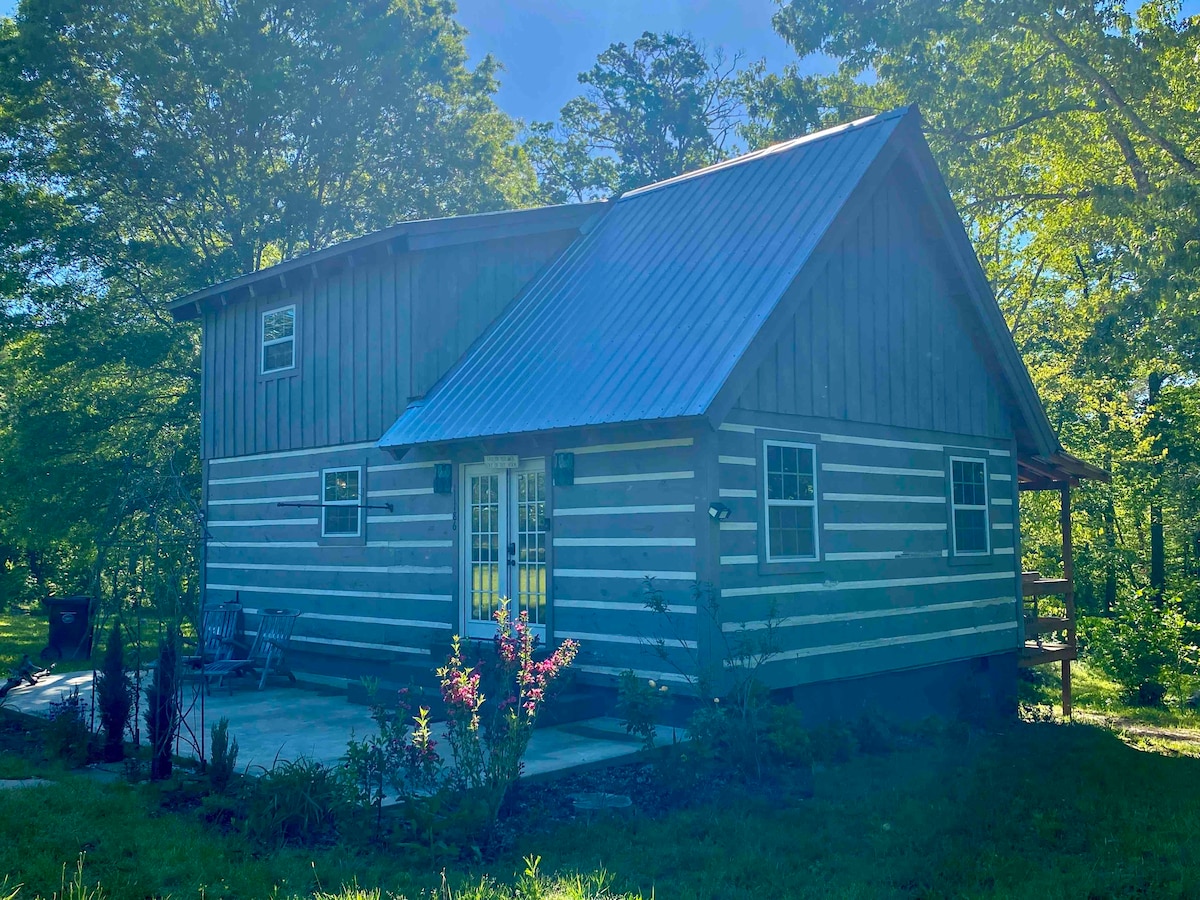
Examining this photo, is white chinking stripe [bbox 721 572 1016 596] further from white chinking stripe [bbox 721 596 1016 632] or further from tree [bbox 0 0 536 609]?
tree [bbox 0 0 536 609]

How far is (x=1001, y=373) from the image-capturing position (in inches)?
561

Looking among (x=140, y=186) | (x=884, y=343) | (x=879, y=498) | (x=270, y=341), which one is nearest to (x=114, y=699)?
(x=270, y=341)

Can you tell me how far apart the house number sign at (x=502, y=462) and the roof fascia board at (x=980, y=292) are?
5.78 meters

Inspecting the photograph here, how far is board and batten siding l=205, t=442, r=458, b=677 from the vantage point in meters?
12.8

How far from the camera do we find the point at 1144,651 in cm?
1730

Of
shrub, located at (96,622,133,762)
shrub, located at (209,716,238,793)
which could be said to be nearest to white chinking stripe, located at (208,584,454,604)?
shrub, located at (96,622,133,762)

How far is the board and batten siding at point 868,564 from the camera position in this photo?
10289 millimetres

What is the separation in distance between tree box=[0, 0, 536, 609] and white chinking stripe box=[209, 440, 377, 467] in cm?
556

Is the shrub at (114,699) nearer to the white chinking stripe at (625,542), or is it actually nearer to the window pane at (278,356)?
the white chinking stripe at (625,542)

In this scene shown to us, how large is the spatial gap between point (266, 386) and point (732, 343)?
848cm

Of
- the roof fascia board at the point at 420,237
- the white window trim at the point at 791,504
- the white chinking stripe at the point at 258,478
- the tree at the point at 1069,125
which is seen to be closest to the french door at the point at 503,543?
the white window trim at the point at 791,504

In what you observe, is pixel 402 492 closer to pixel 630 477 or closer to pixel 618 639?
pixel 630 477

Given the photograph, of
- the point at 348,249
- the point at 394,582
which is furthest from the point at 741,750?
the point at 348,249

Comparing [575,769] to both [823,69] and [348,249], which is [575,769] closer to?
[348,249]
